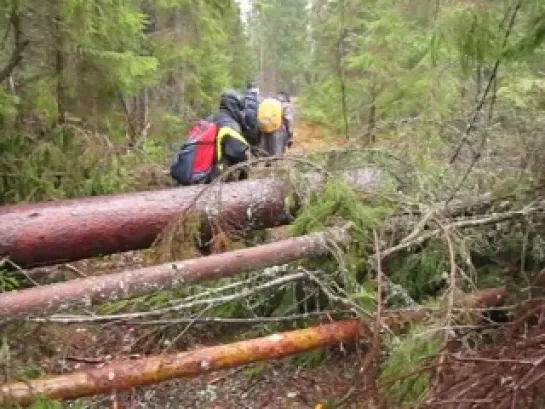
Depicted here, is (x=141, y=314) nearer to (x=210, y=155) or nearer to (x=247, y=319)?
(x=247, y=319)

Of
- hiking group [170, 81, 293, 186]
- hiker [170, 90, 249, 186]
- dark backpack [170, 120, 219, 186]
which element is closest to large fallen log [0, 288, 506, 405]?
hiking group [170, 81, 293, 186]

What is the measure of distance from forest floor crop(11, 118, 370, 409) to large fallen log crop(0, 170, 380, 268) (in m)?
0.68

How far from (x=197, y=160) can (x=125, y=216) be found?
1.46 meters

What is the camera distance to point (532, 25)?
14.2 ft

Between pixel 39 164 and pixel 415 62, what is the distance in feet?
30.1

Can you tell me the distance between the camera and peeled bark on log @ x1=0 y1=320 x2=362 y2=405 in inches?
148

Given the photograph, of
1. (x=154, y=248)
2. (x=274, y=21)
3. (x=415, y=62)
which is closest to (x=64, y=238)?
(x=154, y=248)

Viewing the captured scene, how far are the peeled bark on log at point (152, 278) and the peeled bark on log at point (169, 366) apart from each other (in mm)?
409

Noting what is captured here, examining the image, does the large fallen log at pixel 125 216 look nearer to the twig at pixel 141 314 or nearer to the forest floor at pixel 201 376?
the forest floor at pixel 201 376

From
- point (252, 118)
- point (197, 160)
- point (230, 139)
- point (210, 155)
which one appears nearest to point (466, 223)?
point (230, 139)

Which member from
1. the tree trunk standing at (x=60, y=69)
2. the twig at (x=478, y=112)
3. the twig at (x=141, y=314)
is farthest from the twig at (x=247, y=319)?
the tree trunk standing at (x=60, y=69)

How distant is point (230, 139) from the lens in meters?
7.09

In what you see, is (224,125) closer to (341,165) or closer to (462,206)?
(341,165)

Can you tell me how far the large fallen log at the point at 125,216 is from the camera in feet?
17.9
